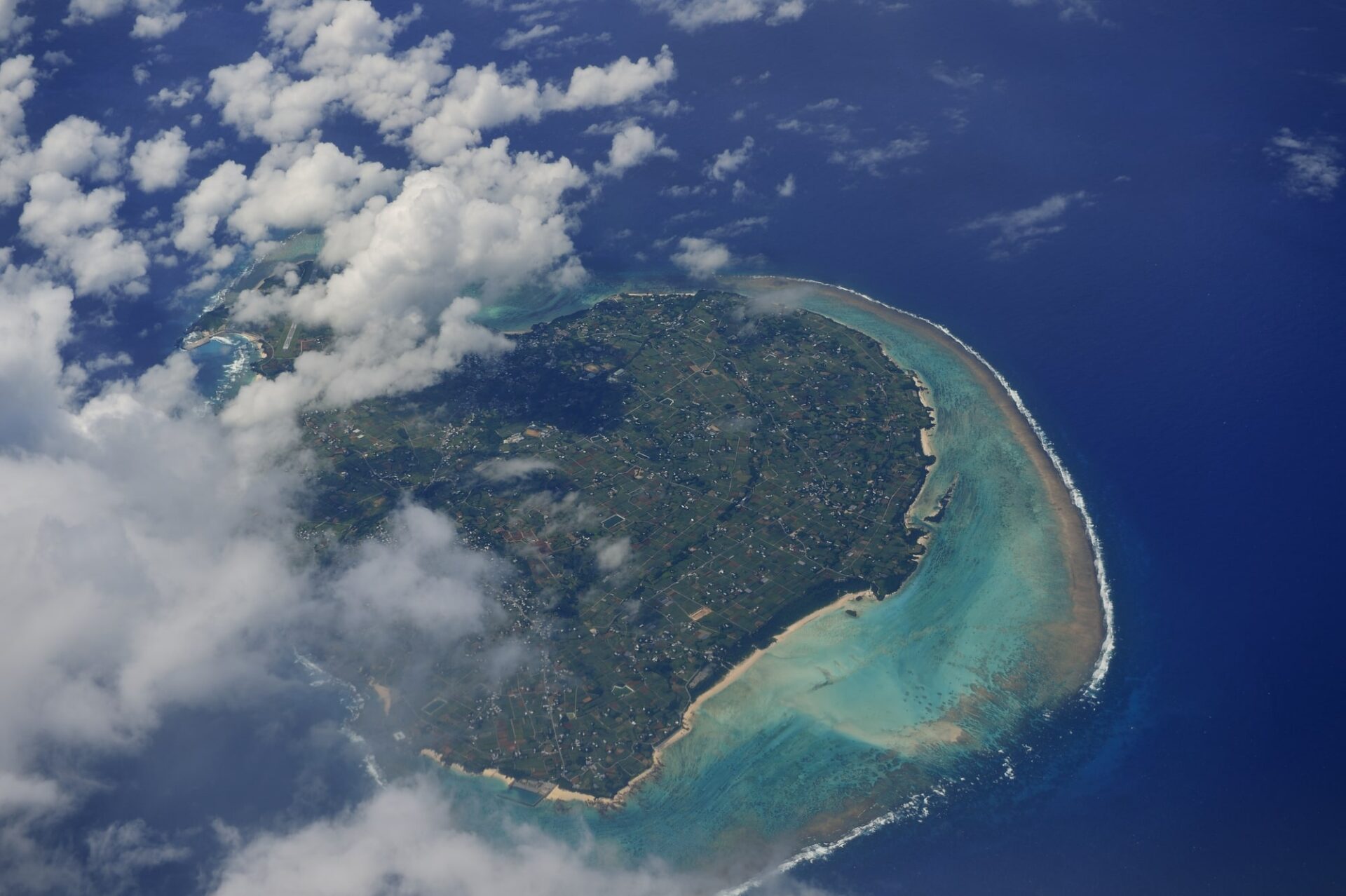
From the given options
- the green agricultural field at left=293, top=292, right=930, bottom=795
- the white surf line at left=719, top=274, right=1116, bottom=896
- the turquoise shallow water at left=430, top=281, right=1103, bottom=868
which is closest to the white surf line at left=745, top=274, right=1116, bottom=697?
the white surf line at left=719, top=274, right=1116, bottom=896

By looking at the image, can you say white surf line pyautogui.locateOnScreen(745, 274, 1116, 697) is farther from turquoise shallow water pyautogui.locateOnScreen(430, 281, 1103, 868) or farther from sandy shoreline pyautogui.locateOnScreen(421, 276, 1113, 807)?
turquoise shallow water pyautogui.locateOnScreen(430, 281, 1103, 868)

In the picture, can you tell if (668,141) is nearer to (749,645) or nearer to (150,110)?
(150,110)

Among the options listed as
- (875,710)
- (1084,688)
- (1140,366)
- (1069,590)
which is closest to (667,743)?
(875,710)

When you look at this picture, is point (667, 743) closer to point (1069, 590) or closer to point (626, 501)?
point (626, 501)

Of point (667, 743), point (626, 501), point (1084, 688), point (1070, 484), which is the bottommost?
point (667, 743)

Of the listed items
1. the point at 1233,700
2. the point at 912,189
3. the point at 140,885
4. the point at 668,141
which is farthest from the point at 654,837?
the point at 668,141

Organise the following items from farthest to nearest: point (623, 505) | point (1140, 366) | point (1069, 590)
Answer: point (1140, 366)
point (623, 505)
point (1069, 590)
